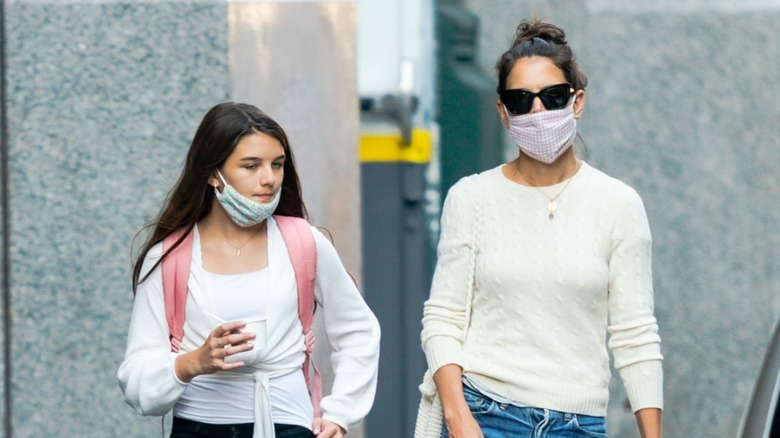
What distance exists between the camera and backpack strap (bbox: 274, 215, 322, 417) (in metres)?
3.90

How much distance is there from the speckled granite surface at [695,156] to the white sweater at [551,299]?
108 inches

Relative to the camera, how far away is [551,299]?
154 inches

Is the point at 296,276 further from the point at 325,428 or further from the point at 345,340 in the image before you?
the point at 325,428

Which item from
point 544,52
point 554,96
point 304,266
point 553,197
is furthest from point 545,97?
point 304,266

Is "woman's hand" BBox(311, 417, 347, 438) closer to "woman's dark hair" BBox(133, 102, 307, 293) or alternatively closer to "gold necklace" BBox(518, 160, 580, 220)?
"woman's dark hair" BBox(133, 102, 307, 293)

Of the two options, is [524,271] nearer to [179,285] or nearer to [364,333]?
[364,333]

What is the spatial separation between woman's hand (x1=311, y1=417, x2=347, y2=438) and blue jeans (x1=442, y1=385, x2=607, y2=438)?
12.4 inches

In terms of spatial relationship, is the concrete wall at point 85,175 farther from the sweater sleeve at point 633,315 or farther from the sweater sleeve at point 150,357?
the sweater sleeve at point 633,315

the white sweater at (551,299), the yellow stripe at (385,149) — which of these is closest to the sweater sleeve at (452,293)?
the white sweater at (551,299)

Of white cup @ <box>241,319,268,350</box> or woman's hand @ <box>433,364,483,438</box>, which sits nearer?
white cup @ <box>241,319,268,350</box>

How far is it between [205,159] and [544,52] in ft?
3.26

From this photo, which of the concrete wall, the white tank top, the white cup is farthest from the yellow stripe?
the white cup

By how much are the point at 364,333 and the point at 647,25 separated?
10.4 ft

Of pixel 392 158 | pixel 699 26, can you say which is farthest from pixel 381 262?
pixel 699 26
